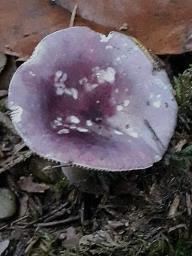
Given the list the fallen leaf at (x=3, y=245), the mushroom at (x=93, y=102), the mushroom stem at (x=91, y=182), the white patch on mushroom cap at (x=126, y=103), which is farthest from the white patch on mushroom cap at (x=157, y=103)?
the fallen leaf at (x=3, y=245)

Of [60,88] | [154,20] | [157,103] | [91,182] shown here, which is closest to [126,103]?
[157,103]

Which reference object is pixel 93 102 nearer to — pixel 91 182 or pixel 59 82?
pixel 59 82

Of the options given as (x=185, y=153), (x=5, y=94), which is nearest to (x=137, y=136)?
(x=185, y=153)

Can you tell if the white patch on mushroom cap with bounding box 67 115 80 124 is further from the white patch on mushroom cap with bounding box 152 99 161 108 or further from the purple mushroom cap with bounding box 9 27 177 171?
the white patch on mushroom cap with bounding box 152 99 161 108

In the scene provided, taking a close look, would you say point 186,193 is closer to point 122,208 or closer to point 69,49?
point 122,208

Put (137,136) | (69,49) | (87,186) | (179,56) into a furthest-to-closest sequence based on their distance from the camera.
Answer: (179,56) → (87,186) → (69,49) → (137,136)

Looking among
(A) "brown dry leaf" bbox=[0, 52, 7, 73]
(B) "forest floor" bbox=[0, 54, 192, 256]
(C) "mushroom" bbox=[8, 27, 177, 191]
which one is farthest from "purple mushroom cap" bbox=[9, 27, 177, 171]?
(A) "brown dry leaf" bbox=[0, 52, 7, 73]

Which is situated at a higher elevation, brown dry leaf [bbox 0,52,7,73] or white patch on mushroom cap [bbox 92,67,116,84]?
white patch on mushroom cap [bbox 92,67,116,84]
